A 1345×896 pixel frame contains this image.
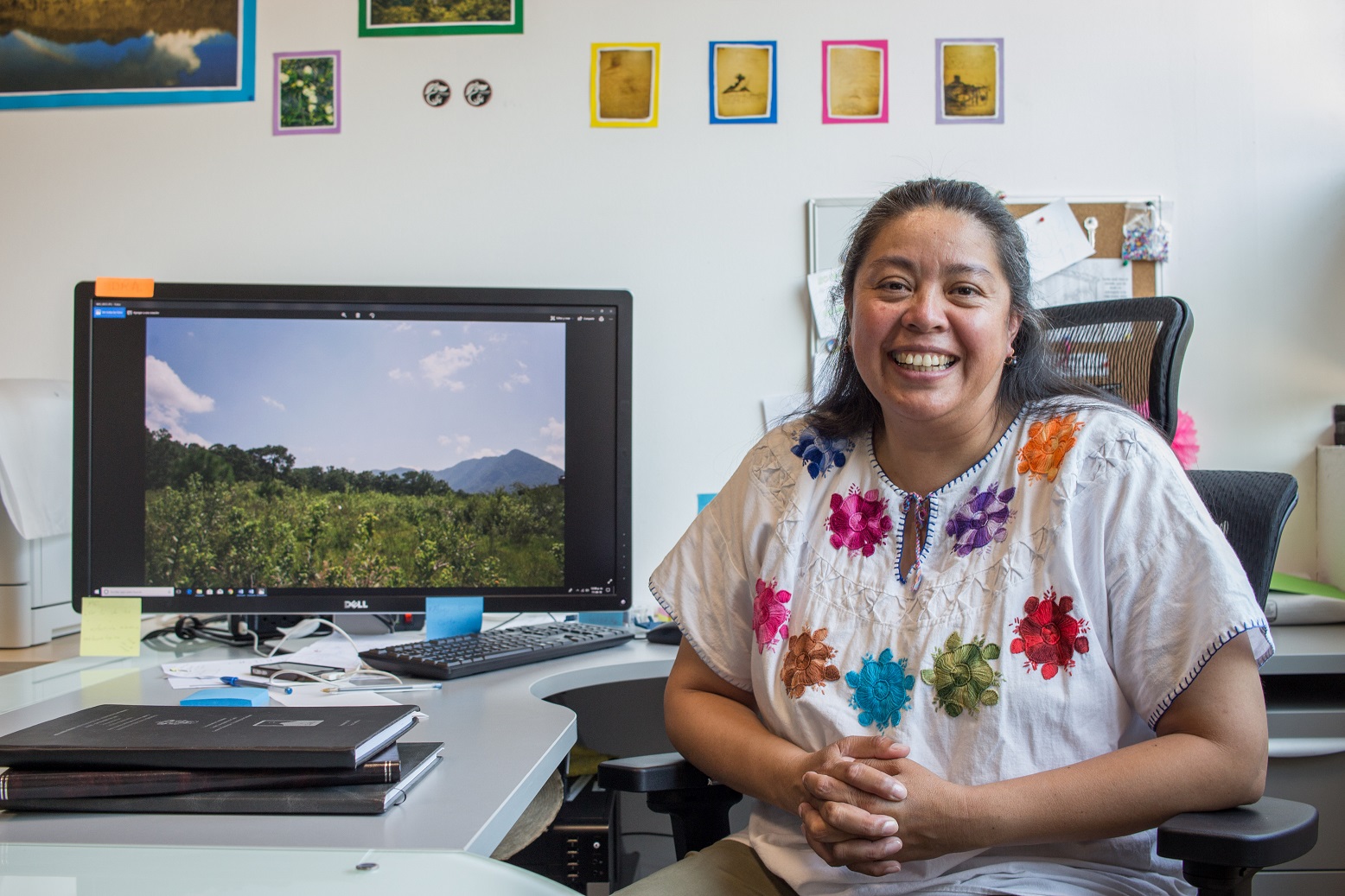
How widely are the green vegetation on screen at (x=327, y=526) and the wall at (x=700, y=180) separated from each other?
423mm

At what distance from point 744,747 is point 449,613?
2.01ft

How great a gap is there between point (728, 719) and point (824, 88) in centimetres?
125

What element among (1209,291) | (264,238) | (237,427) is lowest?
(237,427)

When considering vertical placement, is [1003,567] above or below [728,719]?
above

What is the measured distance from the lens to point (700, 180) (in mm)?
1856

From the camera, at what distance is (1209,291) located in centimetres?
180

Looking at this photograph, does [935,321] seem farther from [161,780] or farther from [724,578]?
[161,780]

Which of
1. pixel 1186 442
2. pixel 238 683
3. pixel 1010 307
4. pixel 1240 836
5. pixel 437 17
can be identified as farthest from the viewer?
pixel 437 17

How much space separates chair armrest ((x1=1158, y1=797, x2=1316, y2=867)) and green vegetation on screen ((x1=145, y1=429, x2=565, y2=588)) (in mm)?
917

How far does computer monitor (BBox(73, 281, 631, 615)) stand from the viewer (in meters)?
1.45

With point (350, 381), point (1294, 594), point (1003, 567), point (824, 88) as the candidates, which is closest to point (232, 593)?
point (350, 381)

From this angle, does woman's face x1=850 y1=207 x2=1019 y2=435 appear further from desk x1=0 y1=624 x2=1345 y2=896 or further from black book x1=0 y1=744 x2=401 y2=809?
black book x1=0 y1=744 x2=401 y2=809

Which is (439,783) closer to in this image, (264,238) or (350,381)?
(350,381)

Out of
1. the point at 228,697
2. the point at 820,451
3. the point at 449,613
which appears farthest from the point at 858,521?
the point at 228,697
